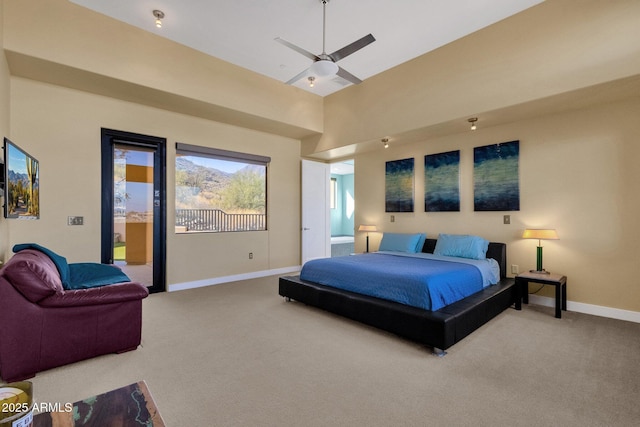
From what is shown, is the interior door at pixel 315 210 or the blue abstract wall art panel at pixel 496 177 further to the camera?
the interior door at pixel 315 210

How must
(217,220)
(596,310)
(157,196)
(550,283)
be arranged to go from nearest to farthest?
(550,283) < (596,310) < (157,196) < (217,220)

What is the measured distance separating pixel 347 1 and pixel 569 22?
248 cm

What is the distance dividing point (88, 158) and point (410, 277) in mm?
4549

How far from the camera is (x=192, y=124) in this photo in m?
5.24

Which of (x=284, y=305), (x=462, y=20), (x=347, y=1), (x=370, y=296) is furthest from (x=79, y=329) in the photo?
(x=462, y=20)

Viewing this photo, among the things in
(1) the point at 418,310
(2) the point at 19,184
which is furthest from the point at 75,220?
(1) the point at 418,310

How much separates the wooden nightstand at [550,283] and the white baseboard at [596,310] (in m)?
0.13

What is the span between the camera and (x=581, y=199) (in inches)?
153

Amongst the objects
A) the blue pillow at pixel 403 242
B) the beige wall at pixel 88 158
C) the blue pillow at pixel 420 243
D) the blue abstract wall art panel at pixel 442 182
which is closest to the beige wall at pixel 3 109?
the beige wall at pixel 88 158

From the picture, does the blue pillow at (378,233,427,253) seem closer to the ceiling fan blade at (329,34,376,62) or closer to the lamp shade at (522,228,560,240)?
the lamp shade at (522,228,560,240)

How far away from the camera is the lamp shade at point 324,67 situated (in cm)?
315

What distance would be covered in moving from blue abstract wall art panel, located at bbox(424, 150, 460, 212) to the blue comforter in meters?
1.15

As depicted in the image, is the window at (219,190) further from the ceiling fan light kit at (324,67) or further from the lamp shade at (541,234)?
the lamp shade at (541,234)

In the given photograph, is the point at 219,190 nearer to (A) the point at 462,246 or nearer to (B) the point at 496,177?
(A) the point at 462,246
